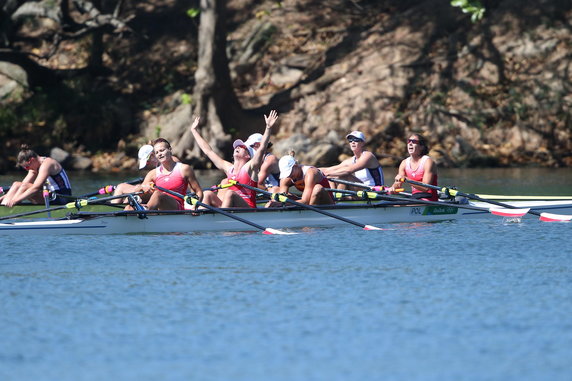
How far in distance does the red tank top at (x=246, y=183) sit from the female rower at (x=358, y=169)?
2.18 meters

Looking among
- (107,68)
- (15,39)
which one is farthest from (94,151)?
(15,39)

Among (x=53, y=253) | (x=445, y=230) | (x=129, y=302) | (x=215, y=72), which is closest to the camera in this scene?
(x=129, y=302)

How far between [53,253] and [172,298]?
3727mm

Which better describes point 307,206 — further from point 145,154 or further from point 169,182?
point 145,154

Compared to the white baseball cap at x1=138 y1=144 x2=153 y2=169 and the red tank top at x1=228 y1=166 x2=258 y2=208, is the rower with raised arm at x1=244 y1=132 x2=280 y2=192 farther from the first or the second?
the white baseball cap at x1=138 y1=144 x2=153 y2=169

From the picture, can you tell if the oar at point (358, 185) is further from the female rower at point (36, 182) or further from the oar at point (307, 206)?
the female rower at point (36, 182)

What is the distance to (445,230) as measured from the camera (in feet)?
52.8

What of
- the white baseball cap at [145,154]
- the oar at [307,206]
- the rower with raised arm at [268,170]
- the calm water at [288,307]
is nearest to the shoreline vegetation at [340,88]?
the rower with raised arm at [268,170]

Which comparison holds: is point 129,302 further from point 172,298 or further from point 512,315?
point 512,315

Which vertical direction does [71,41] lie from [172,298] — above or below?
above

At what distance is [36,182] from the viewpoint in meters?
17.1

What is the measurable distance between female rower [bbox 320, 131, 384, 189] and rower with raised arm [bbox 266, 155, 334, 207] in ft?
5.84

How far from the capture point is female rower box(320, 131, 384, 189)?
716 inches

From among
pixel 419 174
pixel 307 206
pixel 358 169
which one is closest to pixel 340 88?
pixel 358 169
